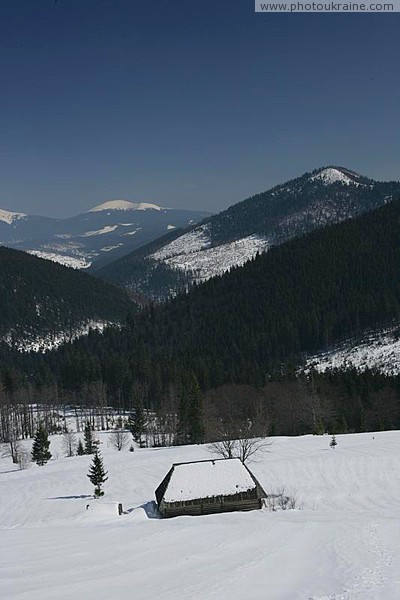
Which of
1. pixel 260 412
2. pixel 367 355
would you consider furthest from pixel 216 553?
pixel 367 355

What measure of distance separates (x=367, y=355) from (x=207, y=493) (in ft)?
284

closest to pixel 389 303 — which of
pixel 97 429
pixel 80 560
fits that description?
pixel 97 429

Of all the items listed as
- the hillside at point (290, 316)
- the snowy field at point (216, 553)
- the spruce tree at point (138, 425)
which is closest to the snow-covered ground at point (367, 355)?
the hillside at point (290, 316)

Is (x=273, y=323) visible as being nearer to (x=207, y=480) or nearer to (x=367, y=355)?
(x=367, y=355)

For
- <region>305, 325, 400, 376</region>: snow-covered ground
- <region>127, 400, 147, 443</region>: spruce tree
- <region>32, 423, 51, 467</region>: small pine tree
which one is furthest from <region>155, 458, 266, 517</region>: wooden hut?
<region>305, 325, 400, 376</region>: snow-covered ground

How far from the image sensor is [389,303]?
455ft

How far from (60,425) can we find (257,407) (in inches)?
1980

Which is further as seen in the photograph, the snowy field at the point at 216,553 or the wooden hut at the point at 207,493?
the wooden hut at the point at 207,493

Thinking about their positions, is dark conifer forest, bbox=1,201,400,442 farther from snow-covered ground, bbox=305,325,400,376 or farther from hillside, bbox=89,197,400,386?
snow-covered ground, bbox=305,325,400,376

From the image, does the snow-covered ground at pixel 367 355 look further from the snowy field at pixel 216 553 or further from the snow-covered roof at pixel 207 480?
the snow-covered roof at pixel 207 480

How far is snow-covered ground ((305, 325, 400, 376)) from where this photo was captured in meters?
109

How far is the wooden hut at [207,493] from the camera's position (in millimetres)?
41625

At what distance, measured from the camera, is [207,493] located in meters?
42.4

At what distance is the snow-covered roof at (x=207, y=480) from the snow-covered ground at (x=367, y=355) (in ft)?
221
